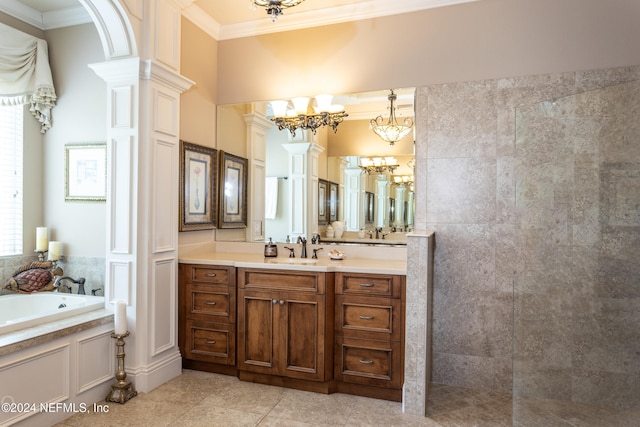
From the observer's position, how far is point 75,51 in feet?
11.1

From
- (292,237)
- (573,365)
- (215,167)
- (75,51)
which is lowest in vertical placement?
(573,365)

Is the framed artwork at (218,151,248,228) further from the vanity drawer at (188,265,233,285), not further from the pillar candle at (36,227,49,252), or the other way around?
the pillar candle at (36,227,49,252)

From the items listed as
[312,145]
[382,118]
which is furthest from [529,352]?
[312,145]

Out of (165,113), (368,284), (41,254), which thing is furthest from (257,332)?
(41,254)

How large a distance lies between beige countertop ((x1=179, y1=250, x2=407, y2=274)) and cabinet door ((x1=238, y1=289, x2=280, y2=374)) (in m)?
0.21

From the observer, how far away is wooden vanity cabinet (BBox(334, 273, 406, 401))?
263cm

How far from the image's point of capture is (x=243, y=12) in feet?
11.1

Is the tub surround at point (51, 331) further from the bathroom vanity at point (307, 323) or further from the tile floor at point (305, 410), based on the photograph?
the bathroom vanity at point (307, 323)

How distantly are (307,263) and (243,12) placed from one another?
7.06 feet

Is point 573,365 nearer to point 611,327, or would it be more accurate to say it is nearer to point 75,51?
point 611,327

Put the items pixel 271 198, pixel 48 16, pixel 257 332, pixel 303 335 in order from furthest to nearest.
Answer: pixel 271 198, pixel 48 16, pixel 257 332, pixel 303 335

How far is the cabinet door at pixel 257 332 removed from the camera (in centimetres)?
286

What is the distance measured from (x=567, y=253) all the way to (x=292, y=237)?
2.08m

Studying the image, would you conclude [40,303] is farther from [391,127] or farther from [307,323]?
[391,127]
